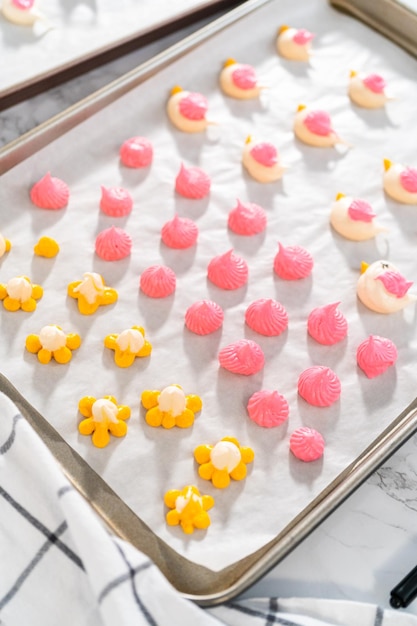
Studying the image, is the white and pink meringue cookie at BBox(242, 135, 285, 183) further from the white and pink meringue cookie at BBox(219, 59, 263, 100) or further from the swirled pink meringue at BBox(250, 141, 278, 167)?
the white and pink meringue cookie at BBox(219, 59, 263, 100)

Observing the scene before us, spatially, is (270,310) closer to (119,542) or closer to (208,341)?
(208,341)

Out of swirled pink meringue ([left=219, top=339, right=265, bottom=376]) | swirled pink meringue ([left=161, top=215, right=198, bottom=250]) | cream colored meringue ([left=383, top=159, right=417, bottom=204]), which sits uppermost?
cream colored meringue ([left=383, top=159, right=417, bottom=204])

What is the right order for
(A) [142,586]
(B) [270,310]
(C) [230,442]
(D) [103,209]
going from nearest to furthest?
(A) [142,586]
(C) [230,442]
(B) [270,310]
(D) [103,209]

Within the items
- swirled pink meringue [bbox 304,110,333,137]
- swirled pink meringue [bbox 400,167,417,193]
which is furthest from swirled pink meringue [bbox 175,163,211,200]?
swirled pink meringue [bbox 400,167,417,193]

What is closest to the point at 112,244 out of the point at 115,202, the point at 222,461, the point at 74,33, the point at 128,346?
the point at 115,202

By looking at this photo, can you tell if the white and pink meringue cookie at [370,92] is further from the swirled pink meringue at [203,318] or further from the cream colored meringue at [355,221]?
the swirled pink meringue at [203,318]

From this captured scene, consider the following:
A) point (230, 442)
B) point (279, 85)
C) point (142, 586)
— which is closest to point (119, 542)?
point (142, 586)
